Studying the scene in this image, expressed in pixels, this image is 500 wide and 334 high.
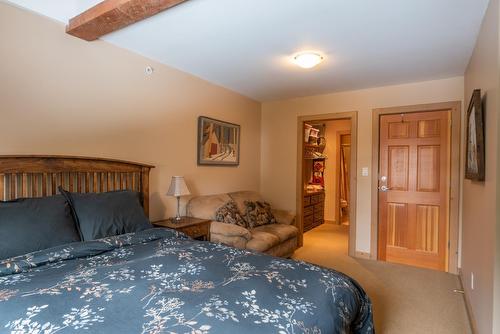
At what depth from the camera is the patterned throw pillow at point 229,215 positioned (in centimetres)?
338

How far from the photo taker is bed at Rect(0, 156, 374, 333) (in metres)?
1.06

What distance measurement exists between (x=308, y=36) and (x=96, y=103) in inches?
76.9

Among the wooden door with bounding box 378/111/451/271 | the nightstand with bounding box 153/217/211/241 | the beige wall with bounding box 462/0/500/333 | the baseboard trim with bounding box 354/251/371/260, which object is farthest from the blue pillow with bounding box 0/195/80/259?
the wooden door with bounding box 378/111/451/271

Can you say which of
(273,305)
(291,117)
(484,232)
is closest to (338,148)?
(291,117)

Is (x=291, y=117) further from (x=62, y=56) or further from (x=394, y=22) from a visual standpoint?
(x=62, y=56)

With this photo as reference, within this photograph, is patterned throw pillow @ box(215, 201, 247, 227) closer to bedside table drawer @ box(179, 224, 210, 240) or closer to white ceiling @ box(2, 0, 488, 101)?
bedside table drawer @ box(179, 224, 210, 240)

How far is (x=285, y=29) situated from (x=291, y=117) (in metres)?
2.43

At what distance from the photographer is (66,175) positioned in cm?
235

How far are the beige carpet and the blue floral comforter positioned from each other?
3.21ft

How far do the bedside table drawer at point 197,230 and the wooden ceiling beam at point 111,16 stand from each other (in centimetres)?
183

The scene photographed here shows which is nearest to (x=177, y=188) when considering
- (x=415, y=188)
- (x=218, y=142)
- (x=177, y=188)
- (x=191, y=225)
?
(x=177, y=188)

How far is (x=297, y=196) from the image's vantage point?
15.4ft

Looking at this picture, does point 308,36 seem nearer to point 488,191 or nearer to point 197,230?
point 488,191

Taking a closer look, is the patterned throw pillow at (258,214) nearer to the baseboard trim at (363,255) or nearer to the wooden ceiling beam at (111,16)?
the baseboard trim at (363,255)
